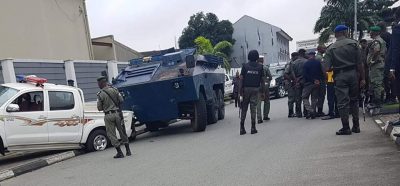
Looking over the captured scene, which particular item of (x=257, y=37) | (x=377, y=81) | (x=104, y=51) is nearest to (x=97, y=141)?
(x=377, y=81)

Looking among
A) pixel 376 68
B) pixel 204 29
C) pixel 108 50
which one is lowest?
pixel 376 68

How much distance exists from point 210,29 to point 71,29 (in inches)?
1542

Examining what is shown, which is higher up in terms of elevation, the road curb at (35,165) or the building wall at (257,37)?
the building wall at (257,37)

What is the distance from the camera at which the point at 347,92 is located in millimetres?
8672

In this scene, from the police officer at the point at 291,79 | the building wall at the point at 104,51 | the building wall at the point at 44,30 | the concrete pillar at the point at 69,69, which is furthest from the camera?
the building wall at the point at 104,51

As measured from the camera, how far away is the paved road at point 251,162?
5962 millimetres

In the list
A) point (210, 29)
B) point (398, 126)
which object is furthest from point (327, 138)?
point (210, 29)

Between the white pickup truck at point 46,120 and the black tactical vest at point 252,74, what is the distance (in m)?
3.47

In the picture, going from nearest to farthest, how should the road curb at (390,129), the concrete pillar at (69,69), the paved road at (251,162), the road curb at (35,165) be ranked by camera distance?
1. the paved road at (251,162)
2. the road curb at (390,129)
3. the road curb at (35,165)
4. the concrete pillar at (69,69)

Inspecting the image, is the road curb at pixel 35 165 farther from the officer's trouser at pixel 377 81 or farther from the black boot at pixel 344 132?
the officer's trouser at pixel 377 81

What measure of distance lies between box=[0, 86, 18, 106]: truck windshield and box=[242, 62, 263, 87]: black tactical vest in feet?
16.3

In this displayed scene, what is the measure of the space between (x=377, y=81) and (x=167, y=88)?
16.0 ft

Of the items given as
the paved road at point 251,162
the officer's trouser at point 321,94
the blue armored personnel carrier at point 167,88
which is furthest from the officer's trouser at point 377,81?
the blue armored personnel carrier at point 167,88

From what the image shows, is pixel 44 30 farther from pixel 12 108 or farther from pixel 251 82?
pixel 251 82
